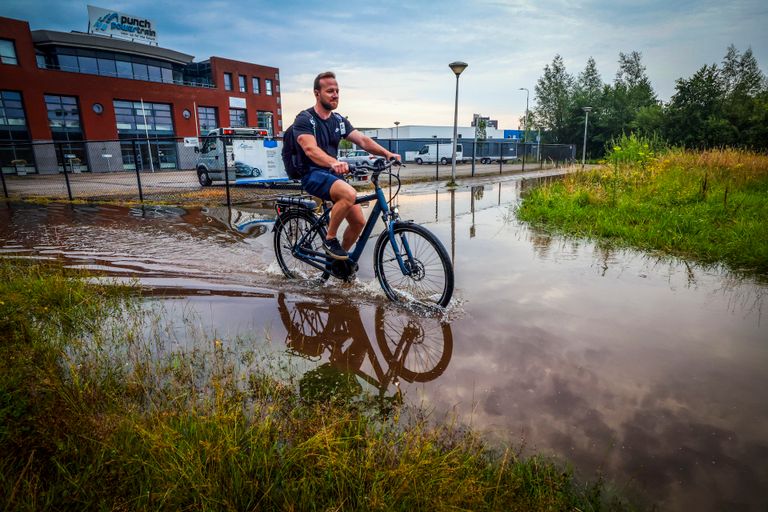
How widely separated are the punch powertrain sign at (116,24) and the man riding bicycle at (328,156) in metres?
51.8

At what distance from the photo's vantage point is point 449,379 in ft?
9.39

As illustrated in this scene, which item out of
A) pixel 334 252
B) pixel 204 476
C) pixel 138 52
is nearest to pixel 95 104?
pixel 138 52

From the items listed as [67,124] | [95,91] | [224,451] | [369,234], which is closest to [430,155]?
[95,91]

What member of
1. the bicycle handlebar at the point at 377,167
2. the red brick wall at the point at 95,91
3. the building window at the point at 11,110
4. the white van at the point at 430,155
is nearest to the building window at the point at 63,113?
the red brick wall at the point at 95,91

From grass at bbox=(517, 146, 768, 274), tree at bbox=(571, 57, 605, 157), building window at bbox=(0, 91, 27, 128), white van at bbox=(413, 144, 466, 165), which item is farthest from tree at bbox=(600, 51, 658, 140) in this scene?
building window at bbox=(0, 91, 27, 128)

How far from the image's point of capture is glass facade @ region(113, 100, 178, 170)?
38750 millimetres

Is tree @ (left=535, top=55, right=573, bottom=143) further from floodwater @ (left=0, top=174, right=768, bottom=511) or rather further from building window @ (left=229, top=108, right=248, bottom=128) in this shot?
floodwater @ (left=0, top=174, right=768, bottom=511)

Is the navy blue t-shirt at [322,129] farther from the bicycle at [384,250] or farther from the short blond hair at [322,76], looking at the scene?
the bicycle at [384,250]

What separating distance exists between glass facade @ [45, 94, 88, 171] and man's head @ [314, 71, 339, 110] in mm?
38697

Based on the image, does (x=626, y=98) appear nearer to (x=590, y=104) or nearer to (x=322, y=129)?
(x=590, y=104)

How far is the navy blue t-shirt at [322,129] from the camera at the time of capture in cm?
426

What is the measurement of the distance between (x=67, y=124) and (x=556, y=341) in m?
45.4

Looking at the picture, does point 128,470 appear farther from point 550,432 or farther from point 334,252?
point 334,252

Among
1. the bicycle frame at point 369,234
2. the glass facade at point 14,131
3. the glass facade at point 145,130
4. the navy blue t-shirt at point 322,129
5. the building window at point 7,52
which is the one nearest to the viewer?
the bicycle frame at point 369,234
